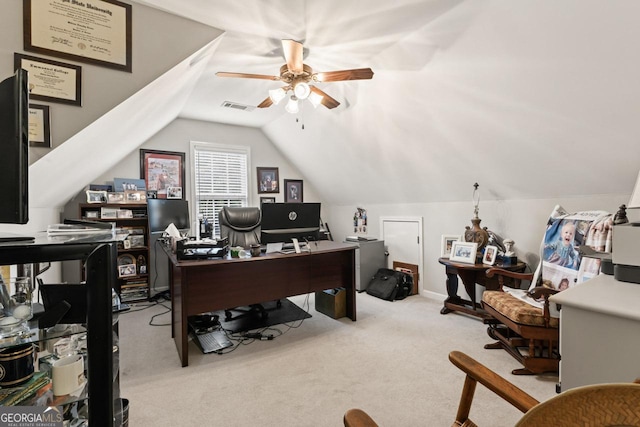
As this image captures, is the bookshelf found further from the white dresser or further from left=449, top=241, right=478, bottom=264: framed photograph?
the white dresser

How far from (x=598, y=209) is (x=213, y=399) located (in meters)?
3.35

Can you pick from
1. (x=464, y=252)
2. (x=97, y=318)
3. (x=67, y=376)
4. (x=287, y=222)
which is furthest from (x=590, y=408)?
(x=464, y=252)

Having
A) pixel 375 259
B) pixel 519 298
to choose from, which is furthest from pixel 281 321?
pixel 519 298

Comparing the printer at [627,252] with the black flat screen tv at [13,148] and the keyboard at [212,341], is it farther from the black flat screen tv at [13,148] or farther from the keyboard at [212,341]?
the keyboard at [212,341]

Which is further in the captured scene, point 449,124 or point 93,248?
point 449,124

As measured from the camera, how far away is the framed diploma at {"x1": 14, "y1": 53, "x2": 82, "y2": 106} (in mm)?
1642

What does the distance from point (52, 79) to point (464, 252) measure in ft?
11.8

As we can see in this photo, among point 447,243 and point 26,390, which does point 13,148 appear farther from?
point 447,243

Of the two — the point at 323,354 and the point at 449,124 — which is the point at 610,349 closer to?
the point at 323,354

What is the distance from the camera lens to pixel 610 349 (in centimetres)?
108

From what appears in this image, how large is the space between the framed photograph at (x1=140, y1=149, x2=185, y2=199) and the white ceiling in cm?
118

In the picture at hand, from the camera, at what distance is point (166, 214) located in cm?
404

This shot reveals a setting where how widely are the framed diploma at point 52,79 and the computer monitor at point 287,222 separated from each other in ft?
4.69

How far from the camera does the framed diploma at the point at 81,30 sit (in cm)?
163
